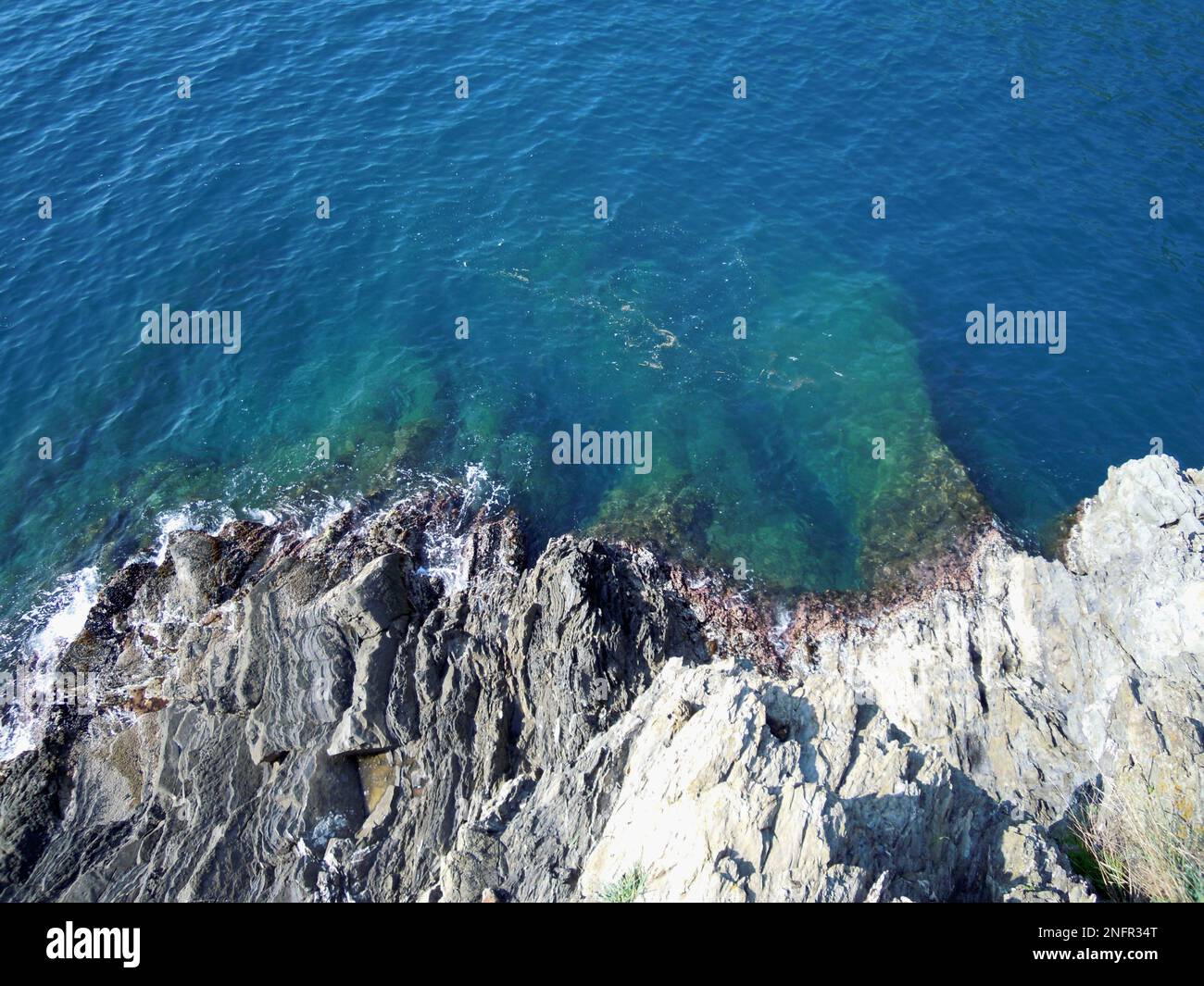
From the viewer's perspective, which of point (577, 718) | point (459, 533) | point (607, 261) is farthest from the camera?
point (607, 261)

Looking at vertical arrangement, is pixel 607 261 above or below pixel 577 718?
above
